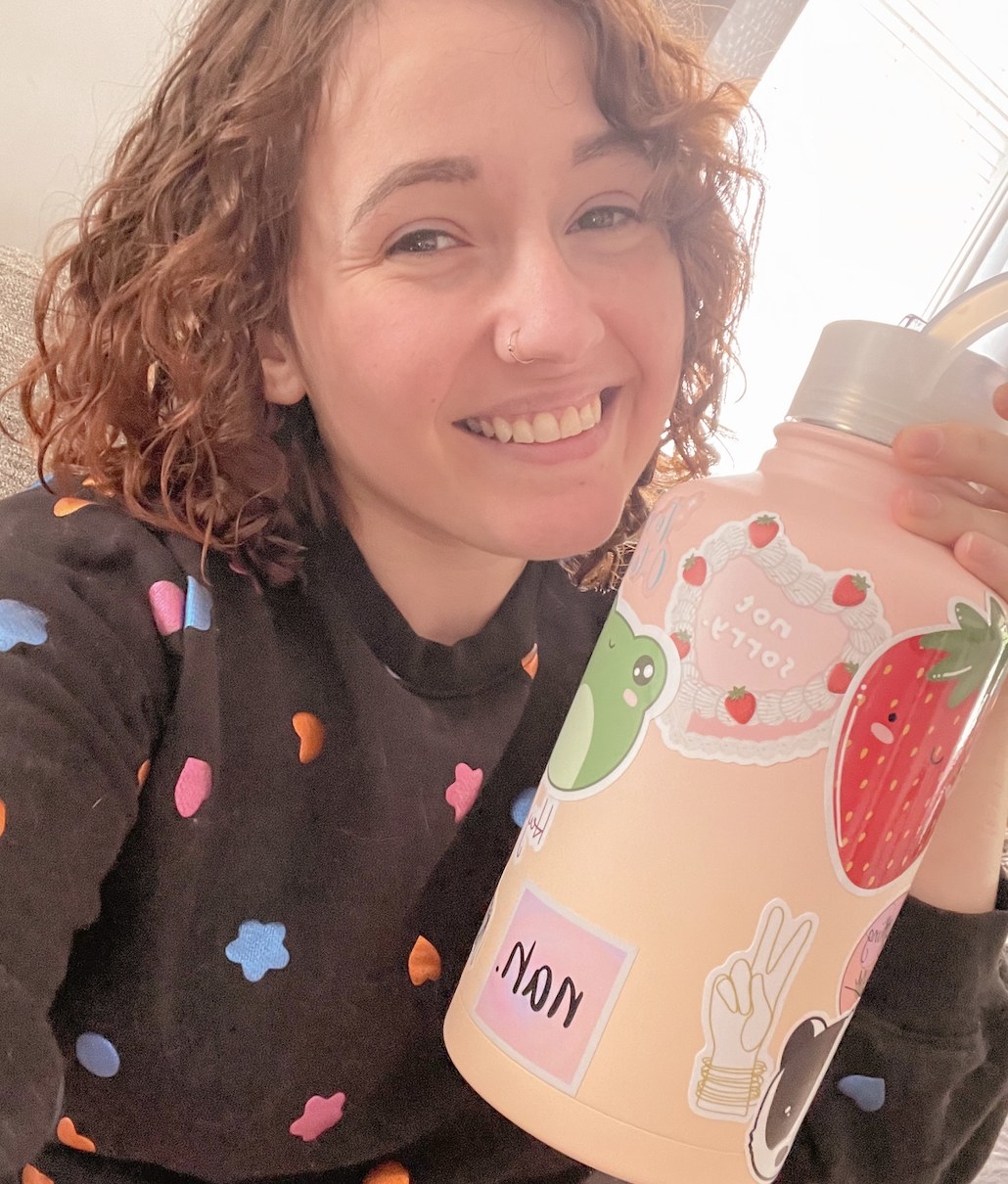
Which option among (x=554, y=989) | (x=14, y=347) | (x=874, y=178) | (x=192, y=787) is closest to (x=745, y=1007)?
(x=554, y=989)

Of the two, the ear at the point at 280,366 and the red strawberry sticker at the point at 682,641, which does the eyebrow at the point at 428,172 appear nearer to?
the ear at the point at 280,366

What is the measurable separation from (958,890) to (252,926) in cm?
39

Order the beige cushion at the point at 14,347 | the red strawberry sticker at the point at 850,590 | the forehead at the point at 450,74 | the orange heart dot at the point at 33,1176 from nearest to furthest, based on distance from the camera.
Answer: the red strawberry sticker at the point at 850,590 < the forehead at the point at 450,74 < the orange heart dot at the point at 33,1176 < the beige cushion at the point at 14,347

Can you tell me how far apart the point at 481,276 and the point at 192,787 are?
31 centimetres

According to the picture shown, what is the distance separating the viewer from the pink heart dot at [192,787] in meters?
0.48

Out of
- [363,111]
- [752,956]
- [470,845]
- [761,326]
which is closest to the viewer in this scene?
[752,956]

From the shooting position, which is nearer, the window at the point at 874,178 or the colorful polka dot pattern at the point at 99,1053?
the colorful polka dot pattern at the point at 99,1053

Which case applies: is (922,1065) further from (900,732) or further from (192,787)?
(192,787)

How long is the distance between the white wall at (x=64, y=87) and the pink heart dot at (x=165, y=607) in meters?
0.73

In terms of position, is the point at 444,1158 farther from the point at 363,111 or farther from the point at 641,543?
the point at 363,111

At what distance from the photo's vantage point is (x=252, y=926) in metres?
0.51

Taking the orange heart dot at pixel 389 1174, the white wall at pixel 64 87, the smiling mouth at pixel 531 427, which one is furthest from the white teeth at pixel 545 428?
the white wall at pixel 64 87

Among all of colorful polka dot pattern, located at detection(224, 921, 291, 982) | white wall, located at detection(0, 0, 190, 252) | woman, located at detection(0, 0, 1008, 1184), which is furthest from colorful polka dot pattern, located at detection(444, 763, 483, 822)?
white wall, located at detection(0, 0, 190, 252)

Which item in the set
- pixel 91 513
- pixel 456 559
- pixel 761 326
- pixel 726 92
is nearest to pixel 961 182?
pixel 761 326
